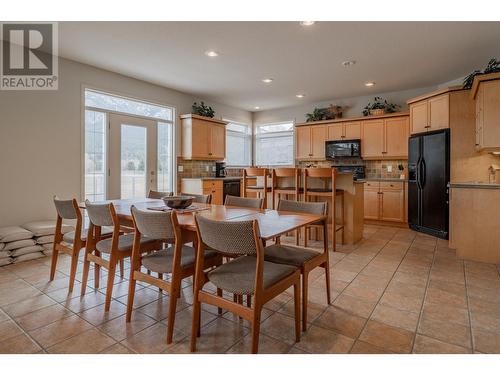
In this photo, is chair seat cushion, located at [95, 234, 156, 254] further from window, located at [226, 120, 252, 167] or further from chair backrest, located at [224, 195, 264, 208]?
window, located at [226, 120, 252, 167]

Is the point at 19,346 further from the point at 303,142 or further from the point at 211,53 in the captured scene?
the point at 303,142

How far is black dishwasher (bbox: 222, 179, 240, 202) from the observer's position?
6.16 meters

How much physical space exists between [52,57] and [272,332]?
4411 mm

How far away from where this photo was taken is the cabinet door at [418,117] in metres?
4.91

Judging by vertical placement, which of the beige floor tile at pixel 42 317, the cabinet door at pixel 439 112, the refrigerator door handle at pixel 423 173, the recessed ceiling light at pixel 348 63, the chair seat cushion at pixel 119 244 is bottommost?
the beige floor tile at pixel 42 317

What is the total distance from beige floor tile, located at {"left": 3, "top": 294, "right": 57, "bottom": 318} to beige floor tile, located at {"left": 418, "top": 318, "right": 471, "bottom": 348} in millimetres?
2828

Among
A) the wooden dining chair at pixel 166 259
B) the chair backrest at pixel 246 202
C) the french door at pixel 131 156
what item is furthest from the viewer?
the french door at pixel 131 156

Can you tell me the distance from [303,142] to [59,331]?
587cm

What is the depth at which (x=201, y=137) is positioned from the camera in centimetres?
596

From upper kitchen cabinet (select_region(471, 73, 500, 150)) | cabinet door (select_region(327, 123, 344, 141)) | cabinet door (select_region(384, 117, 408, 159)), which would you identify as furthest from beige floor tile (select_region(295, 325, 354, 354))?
cabinet door (select_region(327, 123, 344, 141))

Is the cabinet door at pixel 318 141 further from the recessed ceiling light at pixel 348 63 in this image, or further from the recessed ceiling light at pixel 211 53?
the recessed ceiling light at pixel 211 53

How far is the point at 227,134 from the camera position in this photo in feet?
23.9

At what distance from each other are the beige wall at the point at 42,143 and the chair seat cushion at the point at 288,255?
11.1 ft

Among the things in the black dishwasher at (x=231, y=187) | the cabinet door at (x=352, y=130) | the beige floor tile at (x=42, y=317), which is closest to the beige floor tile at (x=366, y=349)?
the beige floor tile at (x=42, y=317)
